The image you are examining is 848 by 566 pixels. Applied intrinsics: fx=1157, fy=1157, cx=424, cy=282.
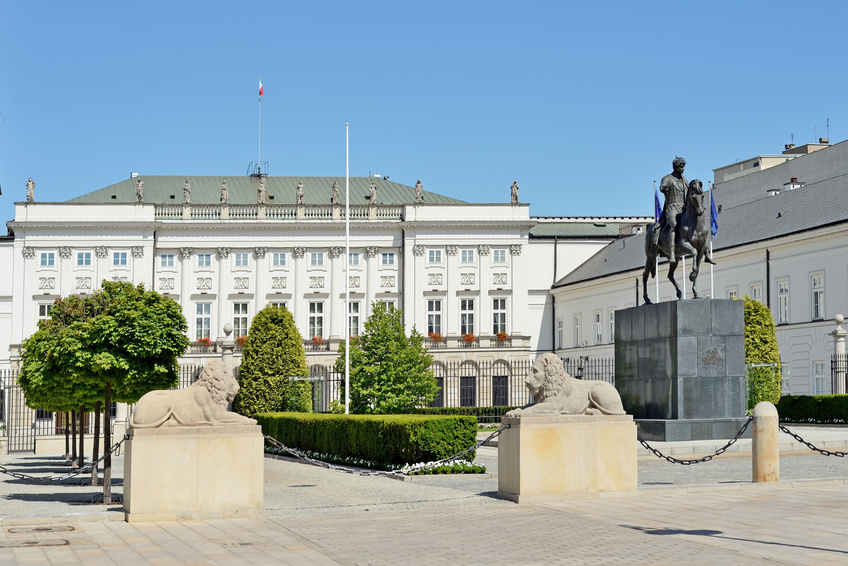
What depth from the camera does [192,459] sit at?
46.7 ft

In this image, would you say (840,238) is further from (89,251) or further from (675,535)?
(89,251)

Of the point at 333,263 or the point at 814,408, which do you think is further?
the point at 333,263

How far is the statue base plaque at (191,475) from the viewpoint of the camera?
46.0ft

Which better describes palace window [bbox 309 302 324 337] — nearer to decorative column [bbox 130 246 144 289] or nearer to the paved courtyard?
decorative column [bbox 130 246 144 289]

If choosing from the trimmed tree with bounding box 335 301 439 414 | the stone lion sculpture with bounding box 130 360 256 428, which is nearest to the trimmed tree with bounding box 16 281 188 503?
the stone lion sculpture with bounding box 130 360 256 428

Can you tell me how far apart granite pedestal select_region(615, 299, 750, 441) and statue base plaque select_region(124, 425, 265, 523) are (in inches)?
461

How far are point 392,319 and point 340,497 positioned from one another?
26448 millimetres

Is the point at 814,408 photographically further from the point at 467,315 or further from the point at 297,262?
the point at 297,262

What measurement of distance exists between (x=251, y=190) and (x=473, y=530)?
7397 centimetres

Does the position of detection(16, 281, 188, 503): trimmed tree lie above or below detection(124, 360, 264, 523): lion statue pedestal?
above

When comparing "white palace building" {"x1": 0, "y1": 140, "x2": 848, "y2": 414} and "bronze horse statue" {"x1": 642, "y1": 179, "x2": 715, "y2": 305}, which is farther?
"white palace building" {"x1": 0, "y1": 140, "x2": 848, "y2": 414}

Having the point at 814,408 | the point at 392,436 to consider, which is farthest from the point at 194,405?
the point at 814,408

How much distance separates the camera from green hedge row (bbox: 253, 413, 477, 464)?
23031 mm

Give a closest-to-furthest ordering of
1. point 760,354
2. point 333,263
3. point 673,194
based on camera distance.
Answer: point 673,194, point 760,354, point 333,263
